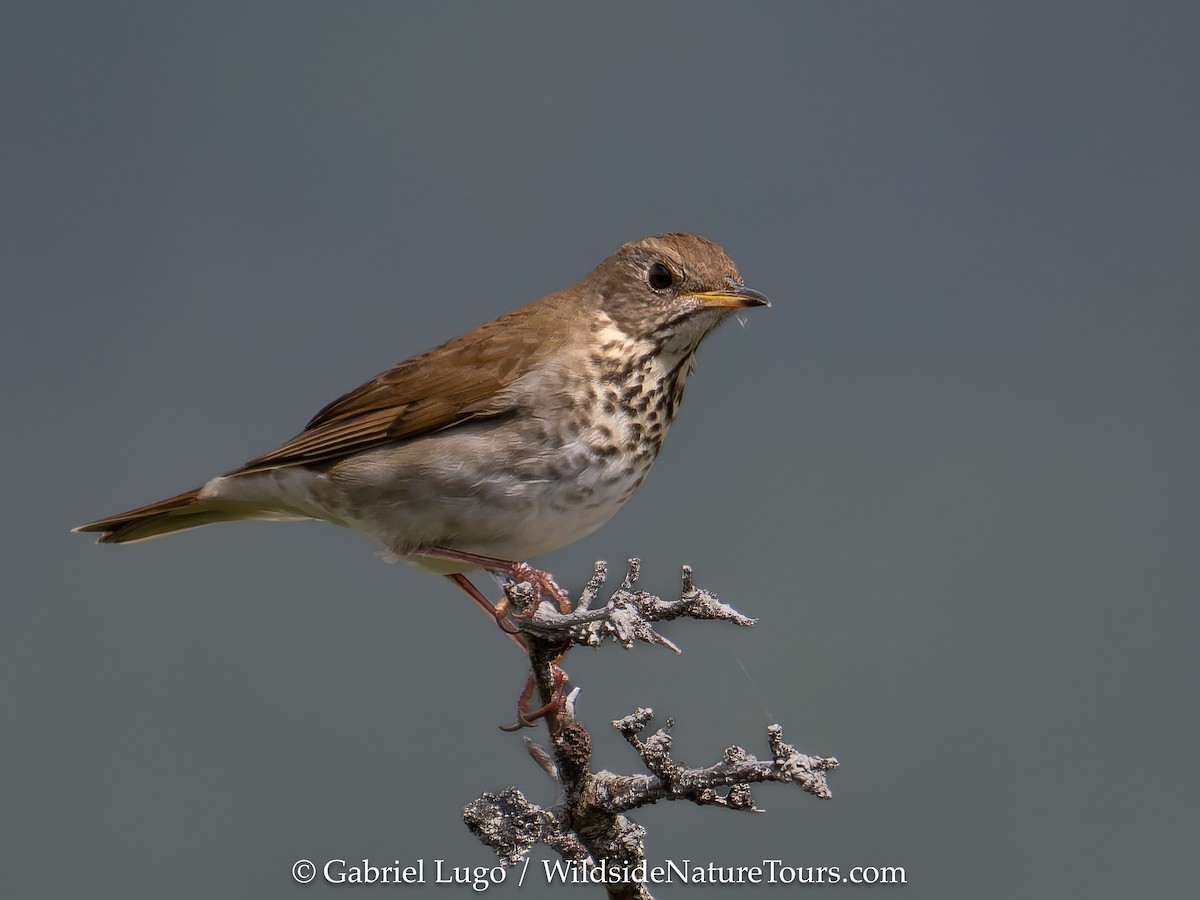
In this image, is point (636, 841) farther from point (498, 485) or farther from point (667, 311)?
point (667, 311)

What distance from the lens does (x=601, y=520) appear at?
3641 mm

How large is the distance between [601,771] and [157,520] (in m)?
1.79

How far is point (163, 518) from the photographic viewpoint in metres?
4.14

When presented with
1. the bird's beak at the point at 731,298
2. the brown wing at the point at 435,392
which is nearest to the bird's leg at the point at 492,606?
the brown wing at the point at 435,392

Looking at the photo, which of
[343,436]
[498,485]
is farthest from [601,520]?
[343,436]

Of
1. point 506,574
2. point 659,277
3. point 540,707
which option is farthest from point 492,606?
point 659,277

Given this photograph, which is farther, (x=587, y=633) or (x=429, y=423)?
(x=429, y=423)

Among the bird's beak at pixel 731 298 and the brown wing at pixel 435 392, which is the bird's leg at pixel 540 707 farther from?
the bird's beak at pixel 731 298

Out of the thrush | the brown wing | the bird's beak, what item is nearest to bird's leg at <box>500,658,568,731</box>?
the thrush

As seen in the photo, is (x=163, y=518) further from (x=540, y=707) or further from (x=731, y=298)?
(x=731, y=298)

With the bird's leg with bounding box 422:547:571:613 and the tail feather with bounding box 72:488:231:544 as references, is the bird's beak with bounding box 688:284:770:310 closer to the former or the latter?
the bird's leg with bounding box 422:547:571:613

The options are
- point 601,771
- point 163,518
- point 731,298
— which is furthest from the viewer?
point 163,518

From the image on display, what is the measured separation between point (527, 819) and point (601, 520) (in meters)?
0.87

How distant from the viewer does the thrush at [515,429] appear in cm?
351
